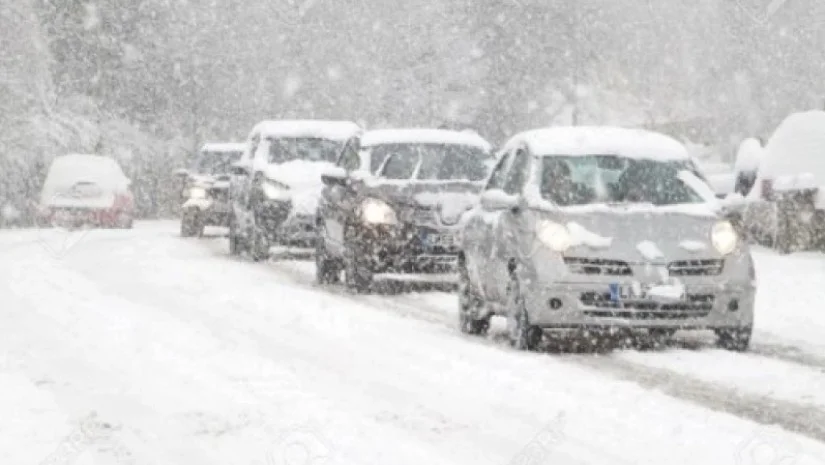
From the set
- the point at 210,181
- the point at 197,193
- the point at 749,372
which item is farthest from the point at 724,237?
the point at 210,181

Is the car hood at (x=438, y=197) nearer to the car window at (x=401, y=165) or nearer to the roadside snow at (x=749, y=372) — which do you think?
the car window at (x=401, y=165)

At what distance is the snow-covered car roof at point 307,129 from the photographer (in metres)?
21.5

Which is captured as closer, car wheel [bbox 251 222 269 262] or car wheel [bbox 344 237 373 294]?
car wheel [bbox 344 237 373 294]

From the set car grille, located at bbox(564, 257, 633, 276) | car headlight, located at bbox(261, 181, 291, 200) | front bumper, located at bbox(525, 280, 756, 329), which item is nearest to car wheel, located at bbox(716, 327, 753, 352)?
front bumper, located at bbox(525, 280, 756, 329)

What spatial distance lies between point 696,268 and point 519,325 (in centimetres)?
131

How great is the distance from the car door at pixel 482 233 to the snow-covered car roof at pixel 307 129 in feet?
A: 30.2

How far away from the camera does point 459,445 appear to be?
21.6 ft

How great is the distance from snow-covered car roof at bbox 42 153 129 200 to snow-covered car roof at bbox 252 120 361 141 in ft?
27.7

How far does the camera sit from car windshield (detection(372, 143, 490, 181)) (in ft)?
52.1

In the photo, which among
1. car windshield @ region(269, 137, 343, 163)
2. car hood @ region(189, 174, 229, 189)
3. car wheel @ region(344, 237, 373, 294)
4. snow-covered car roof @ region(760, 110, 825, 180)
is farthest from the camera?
car hood @ region(189, 174, 229, 189)

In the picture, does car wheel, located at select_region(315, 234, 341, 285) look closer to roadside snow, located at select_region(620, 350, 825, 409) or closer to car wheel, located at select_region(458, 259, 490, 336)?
car wheel, located at select_region(458, 259, 490, 336)

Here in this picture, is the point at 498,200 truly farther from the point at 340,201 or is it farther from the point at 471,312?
the point at 340,201

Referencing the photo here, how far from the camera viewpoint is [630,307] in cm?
1009

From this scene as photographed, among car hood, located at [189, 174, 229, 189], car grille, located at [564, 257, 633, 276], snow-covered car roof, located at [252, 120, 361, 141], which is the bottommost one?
car hood, located at [189, 174, 229, 189]
